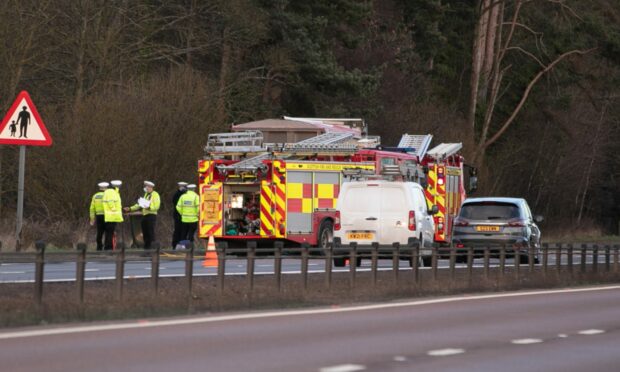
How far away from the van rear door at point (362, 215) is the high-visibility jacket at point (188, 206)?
329 centimetres

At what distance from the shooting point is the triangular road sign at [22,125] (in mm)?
22484

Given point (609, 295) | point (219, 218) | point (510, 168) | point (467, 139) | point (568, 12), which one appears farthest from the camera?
point (510, 168)

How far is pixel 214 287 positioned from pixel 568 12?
161 feet

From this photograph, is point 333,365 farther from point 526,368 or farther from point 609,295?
point 609,295

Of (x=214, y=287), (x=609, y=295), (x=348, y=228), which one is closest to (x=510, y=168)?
(x=348, y=228)

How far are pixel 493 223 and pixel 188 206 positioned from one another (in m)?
7.14

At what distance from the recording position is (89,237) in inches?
1415

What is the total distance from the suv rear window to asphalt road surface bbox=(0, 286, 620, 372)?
46.6ft

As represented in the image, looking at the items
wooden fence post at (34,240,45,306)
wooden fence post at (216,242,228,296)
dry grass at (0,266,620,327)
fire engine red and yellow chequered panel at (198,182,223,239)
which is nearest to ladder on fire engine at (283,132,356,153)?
fire engine red and yellow chequered panel at (198,182,223,239)

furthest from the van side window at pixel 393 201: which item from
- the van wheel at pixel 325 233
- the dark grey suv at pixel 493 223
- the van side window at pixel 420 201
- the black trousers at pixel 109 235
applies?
the black trousers at pixel 109 235

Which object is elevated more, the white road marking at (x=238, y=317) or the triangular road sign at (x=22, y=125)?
the triangular road sign at (x=22, y=125)

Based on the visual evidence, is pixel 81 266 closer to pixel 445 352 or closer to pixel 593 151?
pixel 445 352

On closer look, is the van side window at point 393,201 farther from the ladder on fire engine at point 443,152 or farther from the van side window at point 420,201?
the ladder on fire engine at point 443,152

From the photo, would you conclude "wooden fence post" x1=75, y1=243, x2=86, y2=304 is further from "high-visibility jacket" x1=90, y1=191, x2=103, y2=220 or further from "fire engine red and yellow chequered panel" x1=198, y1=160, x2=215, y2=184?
"fire engine red and yellow chequered panel" x1=198, y1=160, x2=215, y2=184
